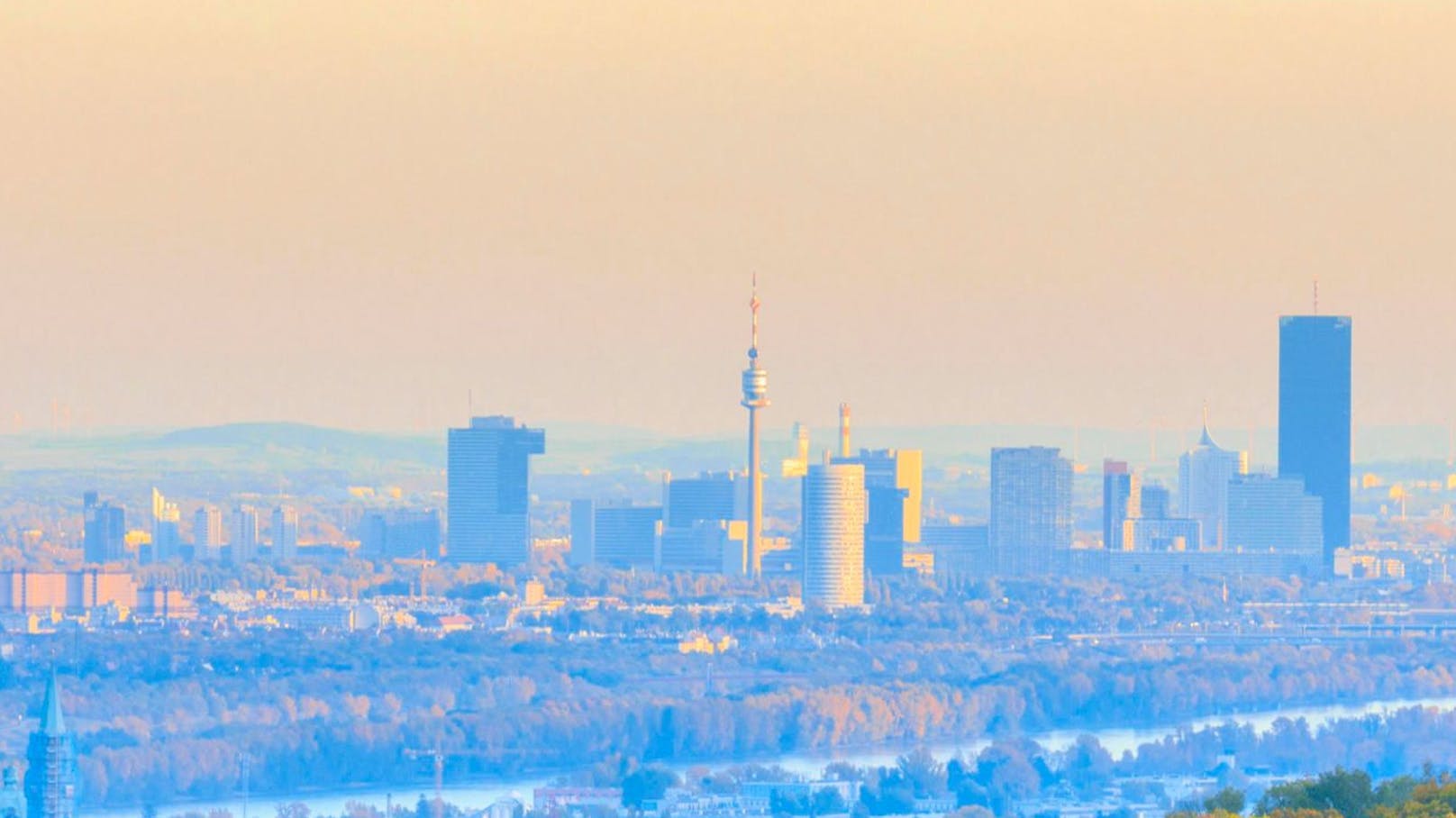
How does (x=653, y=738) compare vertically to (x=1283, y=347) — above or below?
below

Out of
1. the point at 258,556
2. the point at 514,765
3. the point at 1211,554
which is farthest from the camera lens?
the point at 1211,554

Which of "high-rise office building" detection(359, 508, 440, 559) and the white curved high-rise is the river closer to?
the white curved high-rise

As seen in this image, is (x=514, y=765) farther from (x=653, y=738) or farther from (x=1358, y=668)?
(x=1358, y=668)

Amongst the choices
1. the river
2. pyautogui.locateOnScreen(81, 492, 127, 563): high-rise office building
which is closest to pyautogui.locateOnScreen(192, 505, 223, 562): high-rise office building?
pyautogui.locateOnScreen(81, 492, 127, 563): high-rise office building

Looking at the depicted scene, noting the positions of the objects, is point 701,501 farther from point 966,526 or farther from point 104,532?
point 104,532

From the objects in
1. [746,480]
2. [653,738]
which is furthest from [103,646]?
[746,480]

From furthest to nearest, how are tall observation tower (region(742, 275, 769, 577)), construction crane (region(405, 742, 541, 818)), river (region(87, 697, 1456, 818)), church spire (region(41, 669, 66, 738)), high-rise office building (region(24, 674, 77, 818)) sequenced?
tall observation tower (region(742, 275, 769, 577)) → construction crane (region(405, 742, 541, 818)) → river (region(87, 697, 1456, 818)) → church spire (region(41, 669, 66, 738)) → high-rise office building (region(24, 674, 77, 818))

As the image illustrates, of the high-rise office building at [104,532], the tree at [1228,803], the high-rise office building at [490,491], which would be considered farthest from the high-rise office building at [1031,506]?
the tree at [1228,803]

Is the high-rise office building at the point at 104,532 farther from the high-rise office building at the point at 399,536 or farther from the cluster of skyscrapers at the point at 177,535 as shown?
the high-rise office building at the point at 399,536
